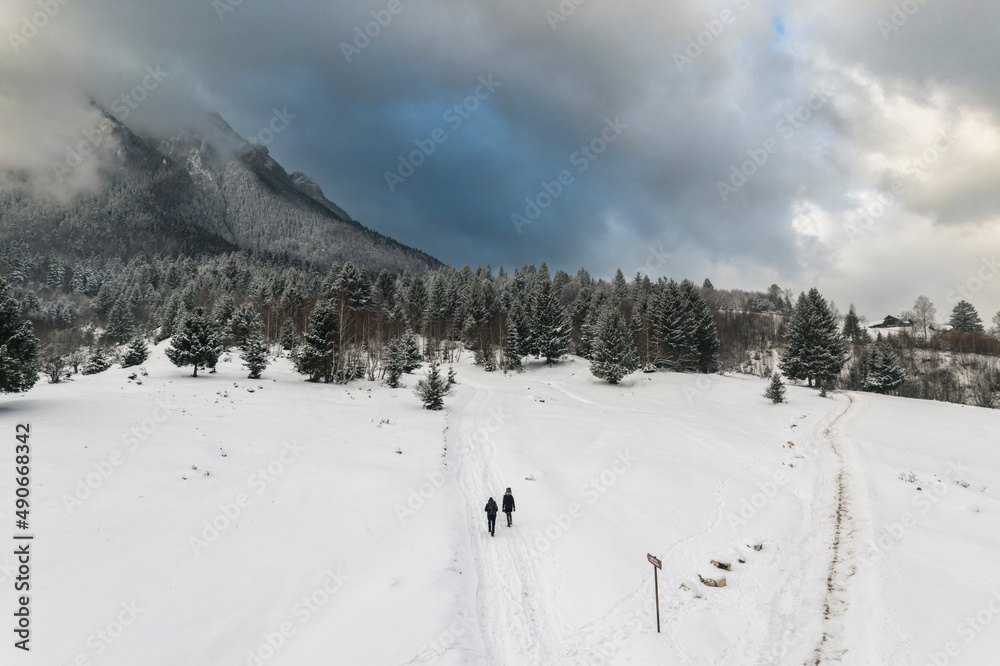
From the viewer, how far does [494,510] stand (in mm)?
13516

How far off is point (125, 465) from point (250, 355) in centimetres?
2568

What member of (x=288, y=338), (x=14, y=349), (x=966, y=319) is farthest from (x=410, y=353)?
(x=966, y=319)

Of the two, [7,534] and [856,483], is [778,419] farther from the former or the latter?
[7,534]

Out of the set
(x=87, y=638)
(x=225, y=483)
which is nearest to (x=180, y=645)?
(x=87, y=638)

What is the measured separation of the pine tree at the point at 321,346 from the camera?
38.8 m

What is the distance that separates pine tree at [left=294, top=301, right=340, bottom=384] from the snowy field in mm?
14066

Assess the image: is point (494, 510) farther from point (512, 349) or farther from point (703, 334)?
point (703, 334)

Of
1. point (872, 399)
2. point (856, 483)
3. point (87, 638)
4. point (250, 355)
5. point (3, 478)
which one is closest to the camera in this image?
point (87, 638)

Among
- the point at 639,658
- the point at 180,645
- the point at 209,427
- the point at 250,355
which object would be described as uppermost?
the point at 250,355

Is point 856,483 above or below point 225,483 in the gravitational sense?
below

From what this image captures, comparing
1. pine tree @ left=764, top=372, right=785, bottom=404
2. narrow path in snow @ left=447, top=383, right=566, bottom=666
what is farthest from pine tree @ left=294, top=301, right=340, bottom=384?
pine tree @ left=764, top=372, right=785, bottom=404

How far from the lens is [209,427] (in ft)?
63.6

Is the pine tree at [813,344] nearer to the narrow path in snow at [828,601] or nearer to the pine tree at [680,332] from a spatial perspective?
the pine tree at [680,332]

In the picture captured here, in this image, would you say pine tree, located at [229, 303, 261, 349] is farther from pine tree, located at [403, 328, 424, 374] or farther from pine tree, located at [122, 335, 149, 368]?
pine tree, located at [403, 328, 424, 374]
